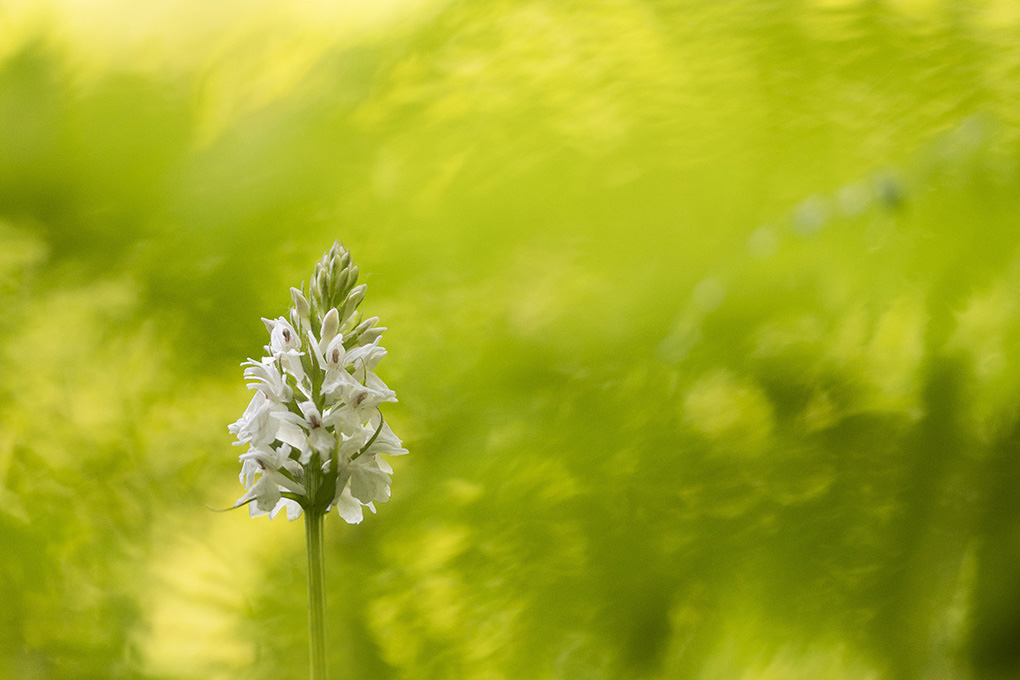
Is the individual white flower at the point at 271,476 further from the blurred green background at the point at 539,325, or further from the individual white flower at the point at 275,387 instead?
the blurred green background at the point at 539,325

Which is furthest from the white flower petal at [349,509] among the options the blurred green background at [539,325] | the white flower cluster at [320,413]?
the blurred green background at [539,325]

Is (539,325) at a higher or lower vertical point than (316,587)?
higher

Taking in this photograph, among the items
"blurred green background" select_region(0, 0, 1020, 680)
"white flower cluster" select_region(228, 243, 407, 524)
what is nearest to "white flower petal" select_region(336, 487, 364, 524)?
"white flower cluster" select_region(228, 243, 407, 524)

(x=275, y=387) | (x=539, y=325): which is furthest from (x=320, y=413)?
(x=539, y=325)

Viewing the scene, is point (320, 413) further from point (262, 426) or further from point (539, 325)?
point (539, 325)

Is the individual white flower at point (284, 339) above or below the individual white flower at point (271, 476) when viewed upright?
above

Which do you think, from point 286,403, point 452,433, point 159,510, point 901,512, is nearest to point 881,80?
point 901,512

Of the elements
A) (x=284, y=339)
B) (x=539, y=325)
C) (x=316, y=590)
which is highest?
(x=539, y=325)
